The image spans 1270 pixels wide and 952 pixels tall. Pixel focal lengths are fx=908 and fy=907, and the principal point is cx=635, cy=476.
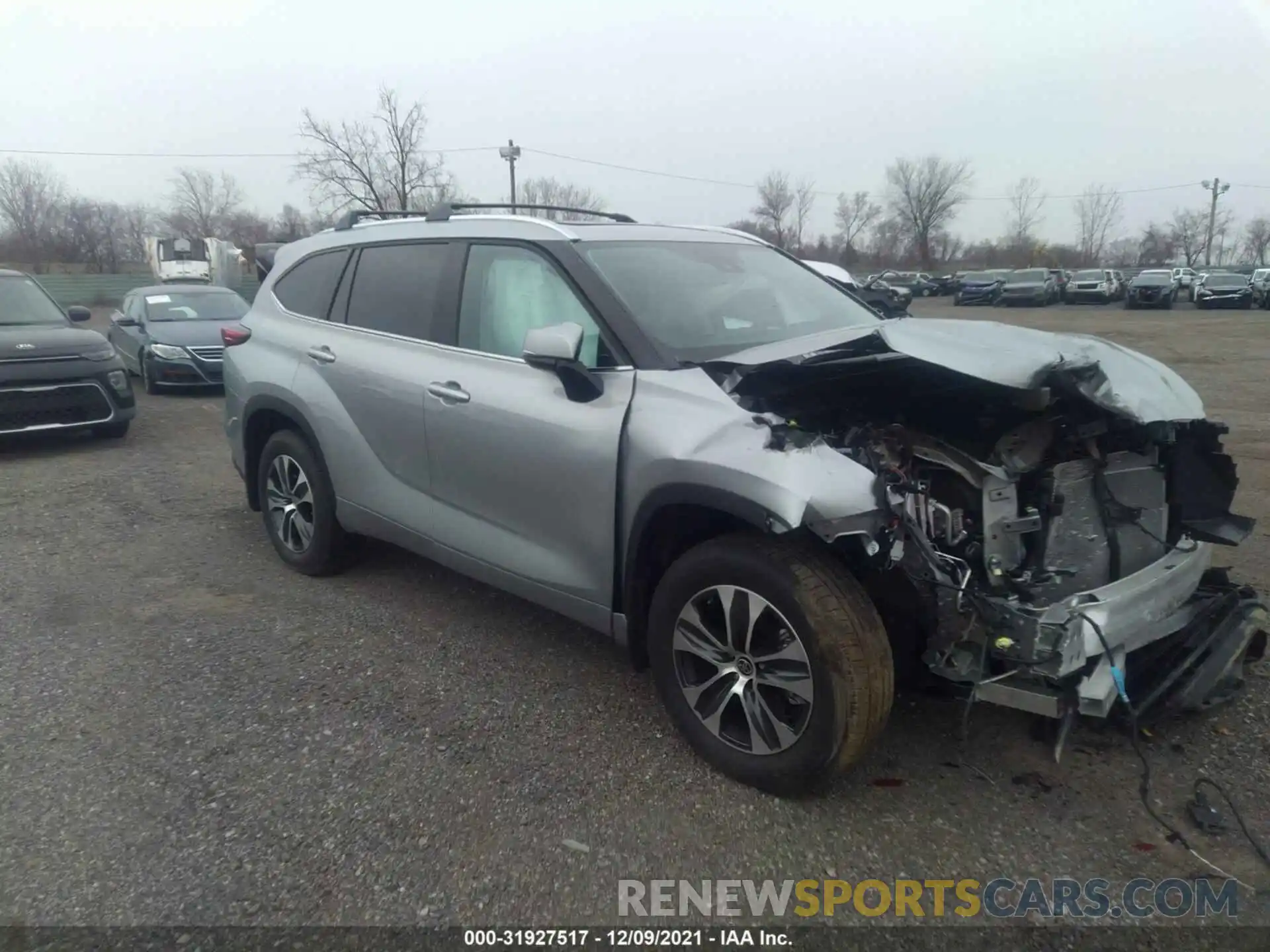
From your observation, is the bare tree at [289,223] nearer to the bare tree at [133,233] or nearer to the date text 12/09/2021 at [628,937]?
the bare tree at [133,233]

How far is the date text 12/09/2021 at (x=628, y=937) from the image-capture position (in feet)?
7.79

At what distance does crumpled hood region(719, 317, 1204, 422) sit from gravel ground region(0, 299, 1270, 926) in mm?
1207

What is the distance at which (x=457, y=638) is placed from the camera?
415cm

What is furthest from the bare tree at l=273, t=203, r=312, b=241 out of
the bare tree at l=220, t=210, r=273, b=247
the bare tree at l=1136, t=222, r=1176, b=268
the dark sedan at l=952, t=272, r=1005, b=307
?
the bare tree at l=1136, t=222, r=1176, b=268

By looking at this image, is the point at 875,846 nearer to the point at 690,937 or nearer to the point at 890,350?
the point at 690,937

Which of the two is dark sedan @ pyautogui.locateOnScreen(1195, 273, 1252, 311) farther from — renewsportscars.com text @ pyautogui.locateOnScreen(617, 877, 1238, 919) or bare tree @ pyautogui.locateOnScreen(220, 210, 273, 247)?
bare tree @ pyautogui.locateOnScreen(220, 210, 273, 247)

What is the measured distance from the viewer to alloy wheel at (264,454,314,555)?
4793 millimetres

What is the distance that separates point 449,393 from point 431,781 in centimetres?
156

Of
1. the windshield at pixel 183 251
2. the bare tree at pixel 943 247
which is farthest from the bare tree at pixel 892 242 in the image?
the windshield at pixel 183 251

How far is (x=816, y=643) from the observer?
8.73ft

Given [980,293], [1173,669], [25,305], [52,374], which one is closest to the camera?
[1173,669]

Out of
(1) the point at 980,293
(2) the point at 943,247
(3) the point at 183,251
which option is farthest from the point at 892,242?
(3) the point at 183,251

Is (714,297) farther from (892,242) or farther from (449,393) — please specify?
(892,242)

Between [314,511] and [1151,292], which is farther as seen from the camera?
[1151,292]
